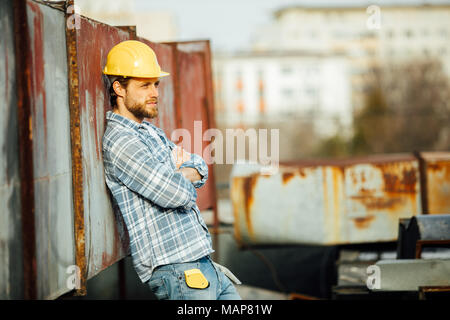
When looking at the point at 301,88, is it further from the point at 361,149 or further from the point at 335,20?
the point at 361,149

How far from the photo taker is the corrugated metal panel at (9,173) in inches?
95.7

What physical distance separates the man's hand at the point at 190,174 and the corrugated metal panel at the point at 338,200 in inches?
137

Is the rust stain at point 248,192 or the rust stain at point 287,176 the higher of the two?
the rust stain at point 287,176

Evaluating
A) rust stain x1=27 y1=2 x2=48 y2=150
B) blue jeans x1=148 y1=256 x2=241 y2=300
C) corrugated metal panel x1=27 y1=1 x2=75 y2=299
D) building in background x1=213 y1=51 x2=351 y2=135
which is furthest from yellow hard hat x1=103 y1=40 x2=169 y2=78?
building in background x1=213 y1=51 x2=351 y2=135

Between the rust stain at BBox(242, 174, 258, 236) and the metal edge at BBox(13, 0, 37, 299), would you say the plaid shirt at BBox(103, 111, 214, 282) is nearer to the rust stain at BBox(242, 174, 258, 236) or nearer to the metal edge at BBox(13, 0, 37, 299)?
the metal edge at BBox(13, 0, 37, 299)

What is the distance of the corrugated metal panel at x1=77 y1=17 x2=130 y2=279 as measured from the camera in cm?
314

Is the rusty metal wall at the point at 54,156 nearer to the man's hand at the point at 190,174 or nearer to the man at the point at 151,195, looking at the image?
the man at the point at 151,195

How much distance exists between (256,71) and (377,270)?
59867 mm

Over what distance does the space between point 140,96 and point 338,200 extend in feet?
12.9

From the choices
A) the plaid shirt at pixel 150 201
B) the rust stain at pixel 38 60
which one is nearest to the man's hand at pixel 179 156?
the plaid shirt at pixel 150 201

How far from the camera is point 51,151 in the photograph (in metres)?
2.80

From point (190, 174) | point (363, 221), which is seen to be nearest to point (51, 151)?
point (190, 174)

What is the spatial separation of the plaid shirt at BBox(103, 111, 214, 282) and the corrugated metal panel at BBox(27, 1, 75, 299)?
266 millimetres
